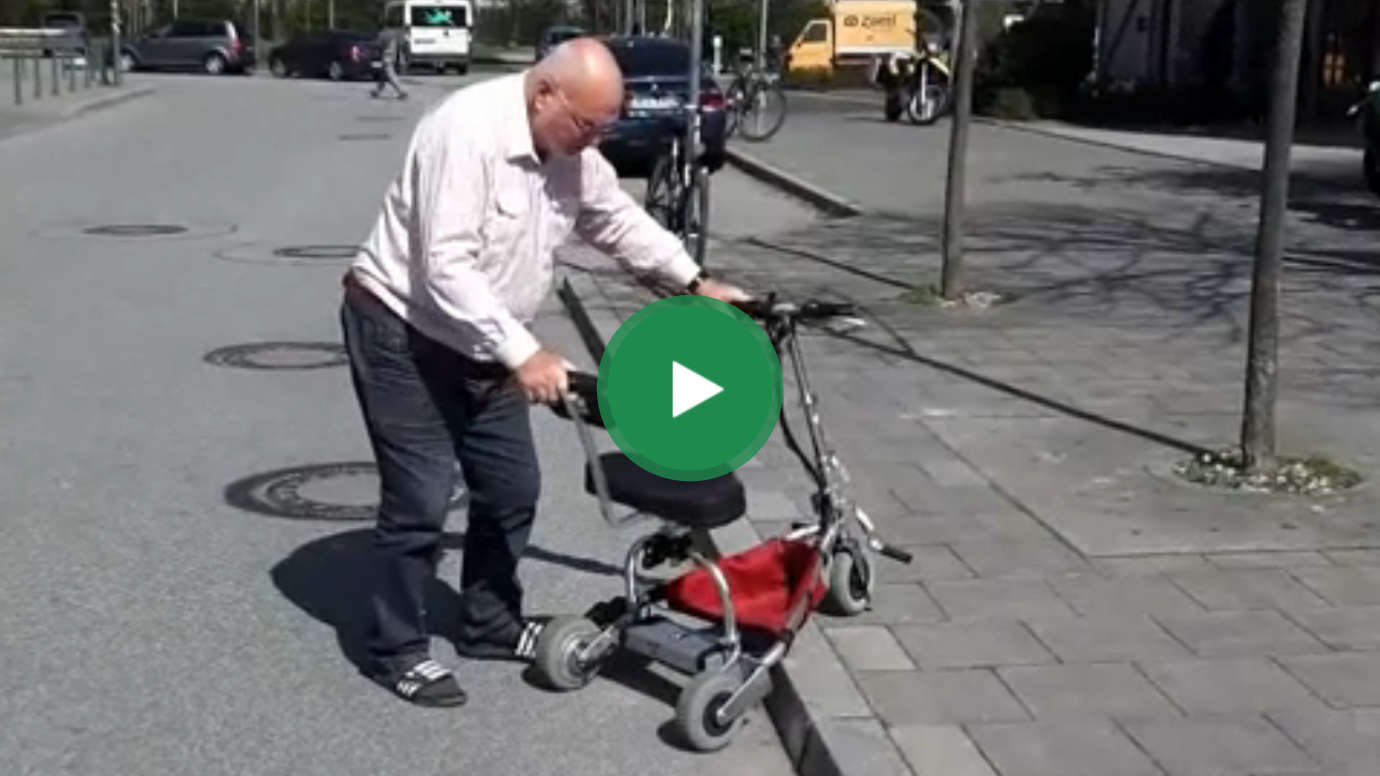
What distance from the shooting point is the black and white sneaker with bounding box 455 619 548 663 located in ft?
18.5

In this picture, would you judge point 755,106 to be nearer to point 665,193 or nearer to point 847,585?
point 665,193

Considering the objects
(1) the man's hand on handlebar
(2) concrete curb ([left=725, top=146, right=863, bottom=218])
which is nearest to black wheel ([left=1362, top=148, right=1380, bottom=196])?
(2) concrete curb ([left=725, top=146, right=863, bottom=218])

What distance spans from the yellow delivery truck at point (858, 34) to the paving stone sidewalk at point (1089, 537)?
47.6 metres

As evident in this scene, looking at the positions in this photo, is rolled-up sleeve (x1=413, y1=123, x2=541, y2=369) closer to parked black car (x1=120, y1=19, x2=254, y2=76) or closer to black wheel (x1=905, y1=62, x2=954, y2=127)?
black wheel (x1=905, y1=62, x2=954, y2=127)

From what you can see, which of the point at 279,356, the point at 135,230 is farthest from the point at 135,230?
the point at 279,356

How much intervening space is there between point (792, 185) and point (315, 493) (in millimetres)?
13934

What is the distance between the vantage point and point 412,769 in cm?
488

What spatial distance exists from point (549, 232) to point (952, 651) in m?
1.57

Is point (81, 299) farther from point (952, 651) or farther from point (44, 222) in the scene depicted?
point (952, 651)

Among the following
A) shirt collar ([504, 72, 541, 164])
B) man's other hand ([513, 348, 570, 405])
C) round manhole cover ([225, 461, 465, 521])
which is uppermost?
shirt collar ([504, 72, 541, 164])

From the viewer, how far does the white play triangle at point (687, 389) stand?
16.7 feet

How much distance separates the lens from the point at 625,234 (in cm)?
534

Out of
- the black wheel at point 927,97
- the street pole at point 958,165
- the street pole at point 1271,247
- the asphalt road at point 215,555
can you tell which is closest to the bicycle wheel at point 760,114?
the black wheel at point 927,97

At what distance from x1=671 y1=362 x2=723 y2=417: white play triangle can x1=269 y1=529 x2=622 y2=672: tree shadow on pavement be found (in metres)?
1.21
